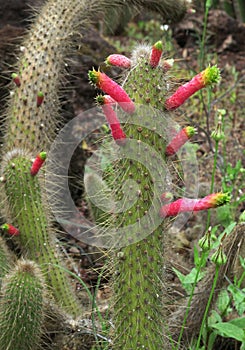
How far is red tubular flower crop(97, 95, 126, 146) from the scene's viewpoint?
170 centimetres

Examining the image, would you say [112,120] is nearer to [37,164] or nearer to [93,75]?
[93,75]

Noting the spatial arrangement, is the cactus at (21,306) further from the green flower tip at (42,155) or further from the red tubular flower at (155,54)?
the red tubular flower at (155,54)

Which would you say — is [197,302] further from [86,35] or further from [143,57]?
[86,35]

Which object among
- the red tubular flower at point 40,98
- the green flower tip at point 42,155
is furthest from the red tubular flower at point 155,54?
the red tubular flower at point 40,98

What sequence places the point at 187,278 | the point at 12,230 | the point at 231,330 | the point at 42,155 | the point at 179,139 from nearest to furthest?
1. the point at 179,139
2. the point at 231,330
3. the point at 187,278
4. the point at 42,155
5. the point at 12,230

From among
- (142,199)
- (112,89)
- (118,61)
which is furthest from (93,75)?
(142,199)

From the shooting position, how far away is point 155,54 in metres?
1.76

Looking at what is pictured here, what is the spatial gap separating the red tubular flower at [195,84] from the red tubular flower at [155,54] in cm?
10

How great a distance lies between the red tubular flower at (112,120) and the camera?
5.57 feet

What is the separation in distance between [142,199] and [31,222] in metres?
0.81

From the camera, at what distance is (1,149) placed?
3010 millimetres

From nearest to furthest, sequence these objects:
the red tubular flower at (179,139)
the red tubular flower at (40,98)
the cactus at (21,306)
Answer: the red tubular flower at (179,139) < the cactus at (21,306) < the red tubular flower at (40,98)

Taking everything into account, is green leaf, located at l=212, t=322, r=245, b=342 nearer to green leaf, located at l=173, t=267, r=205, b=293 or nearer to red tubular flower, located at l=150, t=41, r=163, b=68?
green leaf, located at l=173, t=267, r=205, b=293

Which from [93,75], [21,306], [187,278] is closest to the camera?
[93,75]
